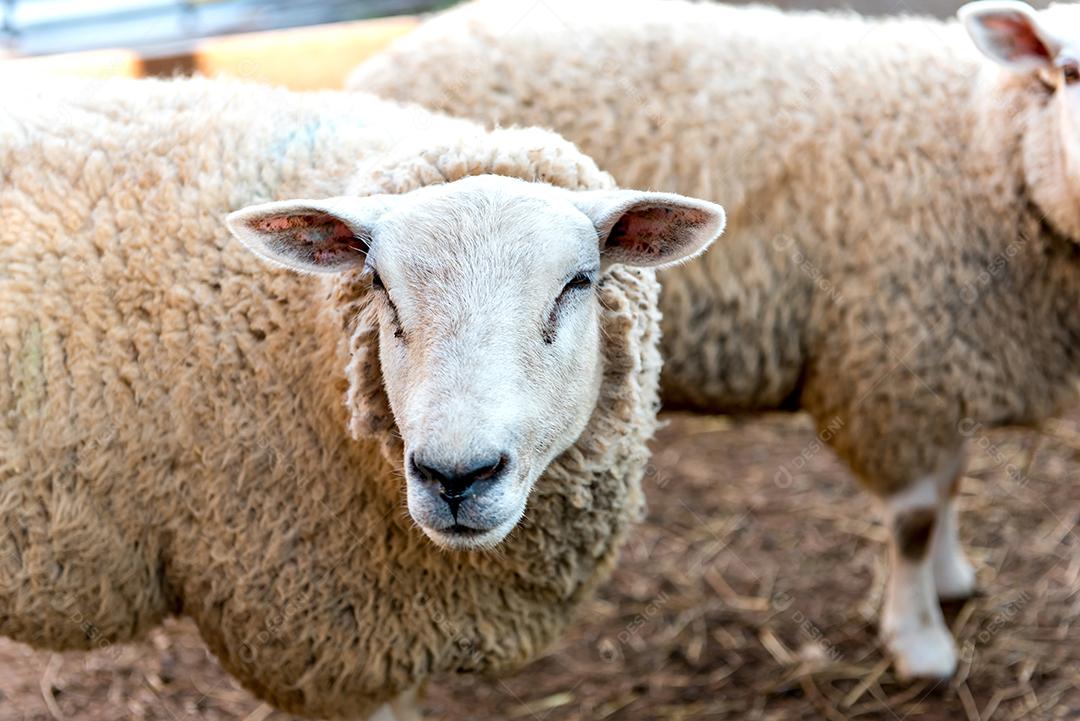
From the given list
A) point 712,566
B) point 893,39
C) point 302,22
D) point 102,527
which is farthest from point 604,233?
point 302,22

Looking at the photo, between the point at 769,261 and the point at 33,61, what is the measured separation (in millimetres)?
3774

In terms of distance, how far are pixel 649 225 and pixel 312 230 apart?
73 centimetres

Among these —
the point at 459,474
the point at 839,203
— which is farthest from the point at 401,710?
the point at 839,203

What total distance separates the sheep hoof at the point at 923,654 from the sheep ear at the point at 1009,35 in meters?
1.92

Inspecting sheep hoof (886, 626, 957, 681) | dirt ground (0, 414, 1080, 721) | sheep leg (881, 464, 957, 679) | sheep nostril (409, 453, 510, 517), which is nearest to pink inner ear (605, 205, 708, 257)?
sheep nostril (409, 453, 510, 517)

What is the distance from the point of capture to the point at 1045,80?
348cm

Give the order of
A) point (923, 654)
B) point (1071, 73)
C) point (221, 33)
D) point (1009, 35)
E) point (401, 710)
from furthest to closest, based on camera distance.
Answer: point (221, 33)
point (923, 654)
point (1009, 35)
point (1071, 73)
point (401, 710)

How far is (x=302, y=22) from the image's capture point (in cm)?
697

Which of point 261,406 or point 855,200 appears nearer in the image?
point 261,406

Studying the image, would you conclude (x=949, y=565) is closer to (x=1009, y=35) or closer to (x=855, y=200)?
(x=855, y=200)

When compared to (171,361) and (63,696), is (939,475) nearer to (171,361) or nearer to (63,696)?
(171,361)

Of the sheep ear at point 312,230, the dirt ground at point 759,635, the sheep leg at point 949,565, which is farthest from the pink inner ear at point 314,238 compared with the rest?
the sheep leg at point 949,565

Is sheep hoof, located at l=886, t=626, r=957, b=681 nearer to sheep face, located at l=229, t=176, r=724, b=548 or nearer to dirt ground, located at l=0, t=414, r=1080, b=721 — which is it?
dirt ground, located at l=0, t=414, r=1080, b=721

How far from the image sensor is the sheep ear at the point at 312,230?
2.35m
